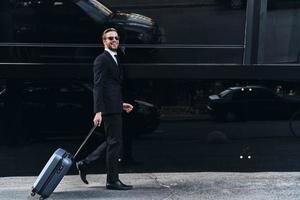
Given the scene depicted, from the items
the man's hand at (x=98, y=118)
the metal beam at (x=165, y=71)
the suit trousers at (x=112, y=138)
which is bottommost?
the suit trousers at (x=112, y=138)

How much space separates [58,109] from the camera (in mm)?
7773

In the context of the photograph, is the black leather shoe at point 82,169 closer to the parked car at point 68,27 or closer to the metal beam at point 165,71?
the metal beam at point 165,71

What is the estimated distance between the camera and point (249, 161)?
8.26m

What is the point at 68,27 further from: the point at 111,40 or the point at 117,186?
the point at 117,186

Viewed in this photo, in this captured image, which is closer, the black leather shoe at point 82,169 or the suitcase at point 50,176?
the suitcase at point 50,176

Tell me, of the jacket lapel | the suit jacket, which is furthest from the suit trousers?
the jacket lapel

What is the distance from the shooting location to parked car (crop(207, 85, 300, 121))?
800 centimetres

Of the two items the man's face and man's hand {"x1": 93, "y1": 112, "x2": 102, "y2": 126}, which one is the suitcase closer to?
man's hand {"x1": 93, "y1": 112, "x2": 102, "y2": 126}

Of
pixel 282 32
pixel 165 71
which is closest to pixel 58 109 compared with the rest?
pixel 165 71

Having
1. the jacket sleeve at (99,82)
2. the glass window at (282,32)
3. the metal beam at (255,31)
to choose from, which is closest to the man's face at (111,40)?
the jacket sleeve at (99,82)

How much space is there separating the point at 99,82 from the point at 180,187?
173cm

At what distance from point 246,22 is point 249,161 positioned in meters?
1.89

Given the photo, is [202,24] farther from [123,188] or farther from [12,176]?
[12,176]

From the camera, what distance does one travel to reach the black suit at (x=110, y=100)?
7.04 metres
